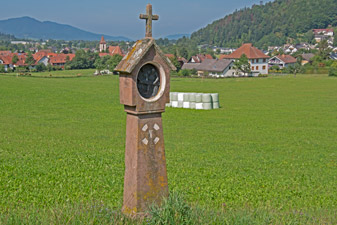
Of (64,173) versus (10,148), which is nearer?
(64,173)

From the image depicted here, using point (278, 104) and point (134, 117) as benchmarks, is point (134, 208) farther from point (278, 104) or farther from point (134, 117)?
point (278, 104)

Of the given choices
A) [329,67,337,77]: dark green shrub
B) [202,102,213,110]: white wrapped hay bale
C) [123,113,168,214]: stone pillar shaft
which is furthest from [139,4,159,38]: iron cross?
[329,67,337,77]: dark green shrub

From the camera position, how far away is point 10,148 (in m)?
16.0

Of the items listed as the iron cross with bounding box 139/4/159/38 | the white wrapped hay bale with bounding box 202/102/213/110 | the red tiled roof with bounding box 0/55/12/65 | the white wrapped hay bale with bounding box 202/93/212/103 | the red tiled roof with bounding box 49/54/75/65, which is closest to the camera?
the iron cross with bounding box 139/4/159/38

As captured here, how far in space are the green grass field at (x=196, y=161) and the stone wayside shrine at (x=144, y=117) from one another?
103 cm

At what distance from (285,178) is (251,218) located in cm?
610

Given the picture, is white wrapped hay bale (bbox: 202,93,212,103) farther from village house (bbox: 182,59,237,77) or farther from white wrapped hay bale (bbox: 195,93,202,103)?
village house (bbox: 182,59,237,77)

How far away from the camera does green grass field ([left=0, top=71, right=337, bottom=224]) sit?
977 centimetres

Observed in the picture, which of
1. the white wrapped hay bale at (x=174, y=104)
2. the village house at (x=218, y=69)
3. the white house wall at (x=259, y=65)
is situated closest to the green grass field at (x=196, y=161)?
the white wrapped hay bale at (x=174, y=104)

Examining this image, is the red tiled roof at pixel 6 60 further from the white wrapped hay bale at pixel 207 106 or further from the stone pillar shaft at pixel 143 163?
the stone pillar shaft at pixel 143 163

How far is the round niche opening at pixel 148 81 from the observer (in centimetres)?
726

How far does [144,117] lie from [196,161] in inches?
308

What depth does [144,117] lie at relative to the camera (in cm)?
721

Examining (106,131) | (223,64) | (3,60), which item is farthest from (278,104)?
(3,60)
